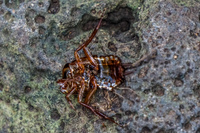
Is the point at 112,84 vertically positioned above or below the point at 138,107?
above

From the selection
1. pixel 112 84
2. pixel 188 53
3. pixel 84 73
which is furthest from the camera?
pixel 84 73

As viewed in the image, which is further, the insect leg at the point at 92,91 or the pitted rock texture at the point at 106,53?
the insect leg at the point at 92,91

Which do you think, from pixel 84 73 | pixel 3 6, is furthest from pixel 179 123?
pixel 3 6

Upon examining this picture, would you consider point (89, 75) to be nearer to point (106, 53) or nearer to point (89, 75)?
point (89, 75)

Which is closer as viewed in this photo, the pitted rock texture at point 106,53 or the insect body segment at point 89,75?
the pitted rock texture at point 106,53

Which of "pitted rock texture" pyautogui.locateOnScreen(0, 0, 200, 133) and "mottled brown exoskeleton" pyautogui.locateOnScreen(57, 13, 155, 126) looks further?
"mottled brown exoskeleton" pyautogui.locateOnScreen(57, 13, 155, 126)

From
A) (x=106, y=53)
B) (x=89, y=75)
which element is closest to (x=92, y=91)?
(x=89, y=75)

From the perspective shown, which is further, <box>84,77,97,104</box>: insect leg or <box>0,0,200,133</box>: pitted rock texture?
<box>84,77,97,104</box>: insect leg

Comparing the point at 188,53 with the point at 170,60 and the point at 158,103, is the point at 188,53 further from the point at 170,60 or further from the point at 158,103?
the point at 158,103
